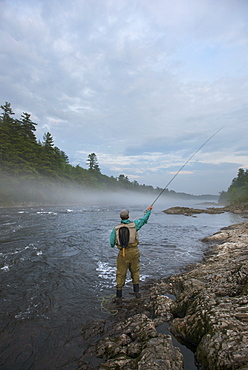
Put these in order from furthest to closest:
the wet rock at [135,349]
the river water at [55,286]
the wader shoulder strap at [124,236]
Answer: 1. the wader shoulder strap at [124,236]
2. the river water at [55,286]
3. the wet rock at [135,349]

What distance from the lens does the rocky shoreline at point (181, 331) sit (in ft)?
9.97

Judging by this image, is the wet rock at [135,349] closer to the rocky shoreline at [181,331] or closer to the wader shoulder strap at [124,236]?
the rocky shoreline at [181,331]

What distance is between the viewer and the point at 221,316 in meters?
3.69

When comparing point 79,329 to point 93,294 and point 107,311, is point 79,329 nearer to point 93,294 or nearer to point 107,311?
point 107,311

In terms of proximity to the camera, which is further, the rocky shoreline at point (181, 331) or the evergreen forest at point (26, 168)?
the evergreen forest at point (26, 168)

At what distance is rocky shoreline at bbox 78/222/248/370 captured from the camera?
9.97 ft

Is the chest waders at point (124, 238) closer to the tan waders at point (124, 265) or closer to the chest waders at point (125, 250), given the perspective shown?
the chest waders at point (125, 250)

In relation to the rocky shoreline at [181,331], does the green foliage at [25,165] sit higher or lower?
higher

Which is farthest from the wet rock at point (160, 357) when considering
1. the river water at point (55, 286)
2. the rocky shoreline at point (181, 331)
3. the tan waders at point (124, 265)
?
→ the tan waders at point (124, 265)

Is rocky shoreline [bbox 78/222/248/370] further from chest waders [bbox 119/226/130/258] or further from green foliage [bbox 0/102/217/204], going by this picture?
green foliage [bbox 0/102/217/204]

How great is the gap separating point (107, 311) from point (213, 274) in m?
3.93

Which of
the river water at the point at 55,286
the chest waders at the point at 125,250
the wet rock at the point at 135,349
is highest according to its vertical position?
the chest waders at the point at 125,250

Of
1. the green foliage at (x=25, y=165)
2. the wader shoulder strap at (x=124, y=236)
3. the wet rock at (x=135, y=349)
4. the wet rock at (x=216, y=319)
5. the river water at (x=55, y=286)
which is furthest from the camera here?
the green foliage at (x=25, y=165)

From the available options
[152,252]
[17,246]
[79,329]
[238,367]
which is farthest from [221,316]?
[17,246]
